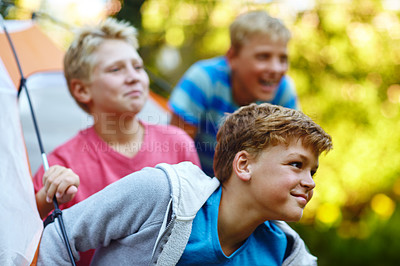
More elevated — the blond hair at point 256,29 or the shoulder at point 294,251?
the blond hair at point 256,29

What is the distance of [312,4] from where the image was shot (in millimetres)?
4113

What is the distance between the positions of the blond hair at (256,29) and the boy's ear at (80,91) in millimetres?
738

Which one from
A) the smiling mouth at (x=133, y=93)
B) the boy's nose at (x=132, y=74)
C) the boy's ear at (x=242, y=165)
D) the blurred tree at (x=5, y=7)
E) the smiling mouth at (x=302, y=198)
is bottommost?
the smiling mouth at (x=302, y=198)

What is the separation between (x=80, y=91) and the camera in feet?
5.62

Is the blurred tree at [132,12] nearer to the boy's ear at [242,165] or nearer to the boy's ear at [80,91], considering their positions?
the boy's ear at [80,91]

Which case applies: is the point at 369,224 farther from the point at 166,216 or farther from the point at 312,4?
the point at 166,216

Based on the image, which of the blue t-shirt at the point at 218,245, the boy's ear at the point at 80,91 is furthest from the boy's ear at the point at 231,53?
the blue t-shirt at the point at 218,245

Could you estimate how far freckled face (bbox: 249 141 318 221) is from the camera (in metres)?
1.09

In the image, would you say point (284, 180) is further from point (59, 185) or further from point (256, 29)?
point (256, 29)

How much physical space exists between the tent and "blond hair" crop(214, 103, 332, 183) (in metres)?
0.53

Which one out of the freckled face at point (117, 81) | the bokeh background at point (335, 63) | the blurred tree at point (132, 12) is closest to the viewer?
the freckled face at point (117, 81)

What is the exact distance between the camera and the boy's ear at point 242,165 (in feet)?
3.73

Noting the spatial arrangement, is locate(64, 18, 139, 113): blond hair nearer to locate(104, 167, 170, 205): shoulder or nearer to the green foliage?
locate(104, 167, 170, 205): shoulder

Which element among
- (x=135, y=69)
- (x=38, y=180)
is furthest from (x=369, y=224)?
(x=38, y=180)
